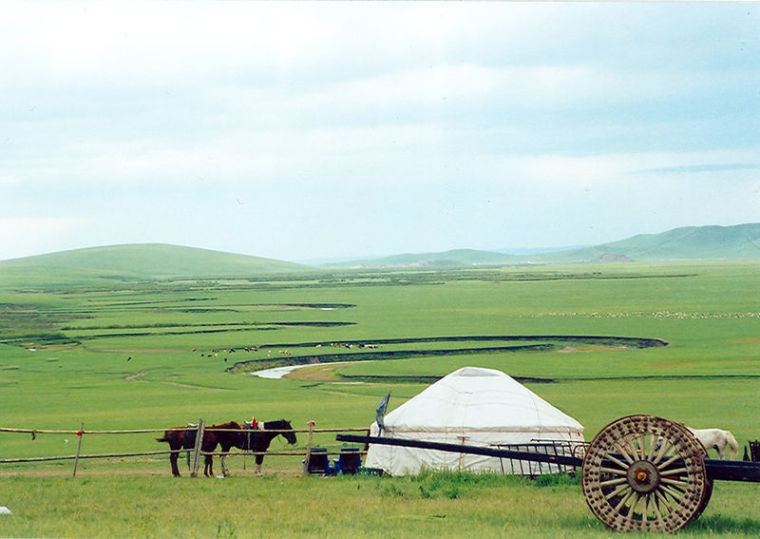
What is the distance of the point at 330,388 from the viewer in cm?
4522

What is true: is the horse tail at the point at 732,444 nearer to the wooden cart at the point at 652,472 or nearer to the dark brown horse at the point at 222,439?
the dark brown horse at the point at 222,439

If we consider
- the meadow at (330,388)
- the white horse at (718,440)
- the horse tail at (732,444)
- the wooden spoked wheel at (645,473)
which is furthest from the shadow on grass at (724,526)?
the horse tail at (732,444)

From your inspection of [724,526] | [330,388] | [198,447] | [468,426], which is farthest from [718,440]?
[330,388]

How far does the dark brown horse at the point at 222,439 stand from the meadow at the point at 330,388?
710 millimetres

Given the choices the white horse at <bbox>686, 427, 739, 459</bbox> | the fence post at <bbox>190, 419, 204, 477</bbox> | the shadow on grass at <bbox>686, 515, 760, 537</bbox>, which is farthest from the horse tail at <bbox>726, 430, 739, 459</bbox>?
the fence post at <bbox>190, 419, 204, 477</bbox>

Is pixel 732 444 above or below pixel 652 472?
below

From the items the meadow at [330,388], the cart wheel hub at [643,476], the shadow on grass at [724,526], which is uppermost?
the cart wheel hub at [643,476]

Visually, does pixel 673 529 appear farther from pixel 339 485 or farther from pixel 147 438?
pixel 147 438

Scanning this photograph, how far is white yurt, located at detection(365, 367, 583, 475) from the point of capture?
24.3 meters

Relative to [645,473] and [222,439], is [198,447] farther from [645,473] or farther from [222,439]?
[645,473]

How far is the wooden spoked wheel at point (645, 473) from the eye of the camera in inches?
522

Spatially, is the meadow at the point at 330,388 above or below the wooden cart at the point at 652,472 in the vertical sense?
below

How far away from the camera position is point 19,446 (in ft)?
103

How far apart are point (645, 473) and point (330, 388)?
32249mm
